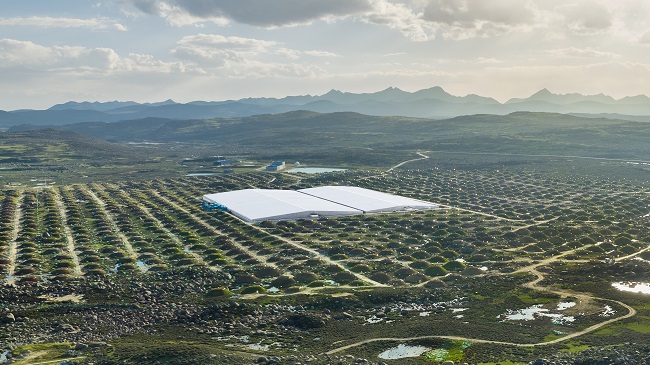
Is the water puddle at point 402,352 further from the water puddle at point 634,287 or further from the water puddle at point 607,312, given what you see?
the water puddle at point 634,287

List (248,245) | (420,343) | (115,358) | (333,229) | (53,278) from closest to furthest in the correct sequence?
(115,358)
(420,343)
(53,278)
(248,245)
(333,229)

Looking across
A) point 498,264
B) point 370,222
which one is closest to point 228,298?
point 498,264

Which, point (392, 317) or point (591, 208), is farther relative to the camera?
point (591, 208)

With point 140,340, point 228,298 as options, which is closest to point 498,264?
point 228,298

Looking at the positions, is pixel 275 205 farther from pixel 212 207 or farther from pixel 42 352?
pixel 42 352

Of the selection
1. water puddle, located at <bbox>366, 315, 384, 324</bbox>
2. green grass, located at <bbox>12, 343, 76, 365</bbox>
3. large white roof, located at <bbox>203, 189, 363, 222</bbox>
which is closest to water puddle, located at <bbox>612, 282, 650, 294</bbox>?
water puddle, located at <bbox>366, 315, 384, 324</bbox>

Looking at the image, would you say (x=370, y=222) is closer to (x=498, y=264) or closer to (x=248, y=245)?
(x=248, y=245)

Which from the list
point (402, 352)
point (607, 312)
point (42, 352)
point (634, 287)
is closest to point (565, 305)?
point (607, 312)

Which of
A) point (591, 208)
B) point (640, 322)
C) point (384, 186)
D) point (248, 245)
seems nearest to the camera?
point (640, 322)
